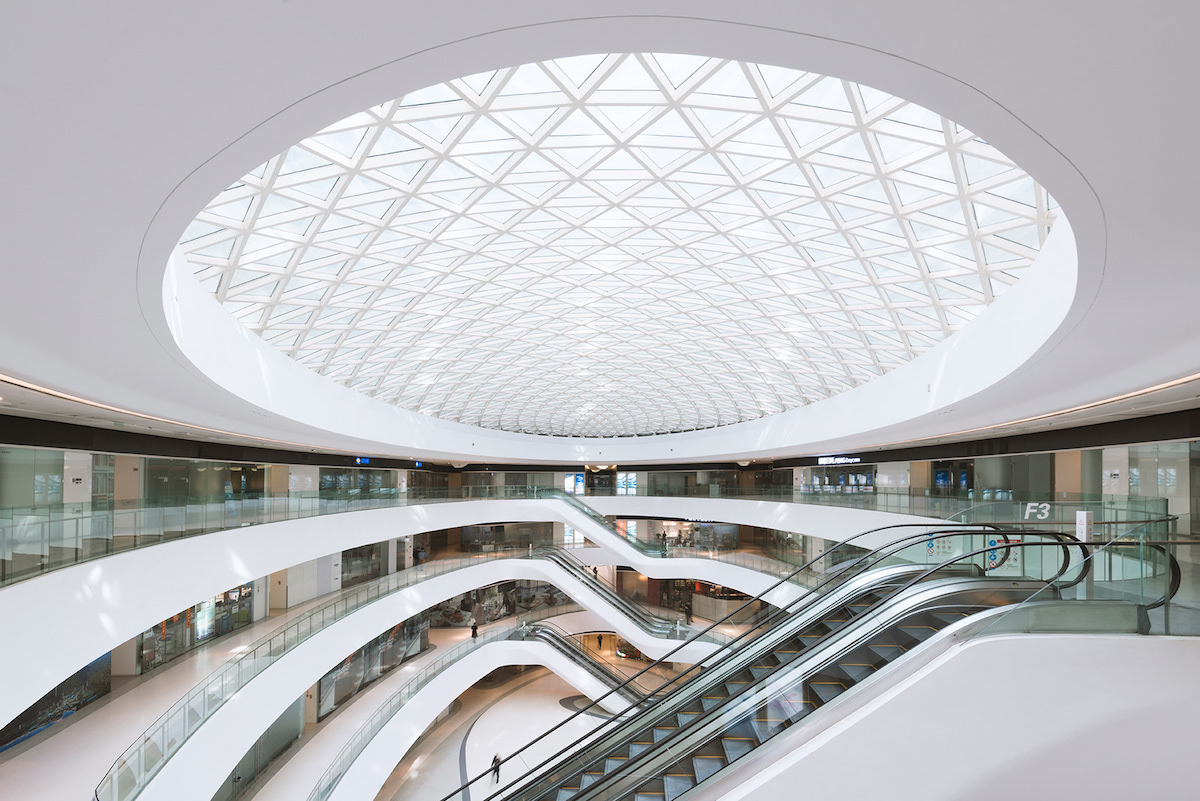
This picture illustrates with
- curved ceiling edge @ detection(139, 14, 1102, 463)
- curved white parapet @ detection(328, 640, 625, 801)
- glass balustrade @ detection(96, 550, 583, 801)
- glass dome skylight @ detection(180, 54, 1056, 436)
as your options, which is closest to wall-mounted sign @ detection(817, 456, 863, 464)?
curved ceiling edge @ detection(139, 14, 1102, 463)

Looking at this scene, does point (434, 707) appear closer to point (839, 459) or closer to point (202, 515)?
point (202, 515)

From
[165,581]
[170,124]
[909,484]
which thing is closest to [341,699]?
[165,581]

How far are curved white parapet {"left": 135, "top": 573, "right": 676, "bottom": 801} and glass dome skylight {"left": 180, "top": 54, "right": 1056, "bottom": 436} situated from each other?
37.7 ft

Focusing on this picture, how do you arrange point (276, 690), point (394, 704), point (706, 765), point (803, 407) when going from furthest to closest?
point (803, 407) < point (394, 704) < point (276, 690) < point (706, 765)

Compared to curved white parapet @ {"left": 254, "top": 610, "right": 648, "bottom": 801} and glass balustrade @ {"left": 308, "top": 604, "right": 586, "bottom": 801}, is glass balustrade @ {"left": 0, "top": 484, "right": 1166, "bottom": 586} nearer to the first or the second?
glass balustrade @ {"left": 308, "top": 604, "right": 586, "bottom": 801}

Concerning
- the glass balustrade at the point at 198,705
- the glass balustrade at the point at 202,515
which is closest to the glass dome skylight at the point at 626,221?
the glass balustrade at the point at 202,515

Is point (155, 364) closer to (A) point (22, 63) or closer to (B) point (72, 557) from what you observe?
(B) point (72, 557)

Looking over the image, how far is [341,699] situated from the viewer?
122ft

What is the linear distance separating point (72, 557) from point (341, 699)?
27071 mm

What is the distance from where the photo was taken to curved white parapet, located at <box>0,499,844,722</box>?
1227 centimetres

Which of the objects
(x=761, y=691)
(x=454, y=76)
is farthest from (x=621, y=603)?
(x=454, y=76)

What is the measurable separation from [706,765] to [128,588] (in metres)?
15.2

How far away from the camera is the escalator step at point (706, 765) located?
9.42 meters

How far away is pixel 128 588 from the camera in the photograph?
16.1 metres
